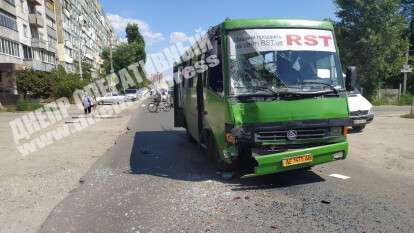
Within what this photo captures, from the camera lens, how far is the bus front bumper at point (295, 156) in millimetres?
6750

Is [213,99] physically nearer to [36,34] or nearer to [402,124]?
[402,124]

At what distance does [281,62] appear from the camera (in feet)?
23.7

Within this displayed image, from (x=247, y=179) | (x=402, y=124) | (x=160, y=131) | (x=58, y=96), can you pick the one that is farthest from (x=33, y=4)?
(x=247, y=179)

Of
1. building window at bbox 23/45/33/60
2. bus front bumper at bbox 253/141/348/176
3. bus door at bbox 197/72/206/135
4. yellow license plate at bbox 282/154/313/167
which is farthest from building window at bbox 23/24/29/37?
yellow license plate at bbox 282/154/313/167

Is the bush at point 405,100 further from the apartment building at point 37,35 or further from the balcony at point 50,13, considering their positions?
the balcony at point 50,13

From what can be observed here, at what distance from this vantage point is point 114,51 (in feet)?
229

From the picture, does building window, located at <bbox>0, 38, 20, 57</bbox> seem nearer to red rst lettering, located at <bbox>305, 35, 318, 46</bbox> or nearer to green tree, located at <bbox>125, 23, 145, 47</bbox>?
red rst lettering, located at <bbox>305, 35, 318, 46</bbox>

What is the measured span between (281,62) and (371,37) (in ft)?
93.7

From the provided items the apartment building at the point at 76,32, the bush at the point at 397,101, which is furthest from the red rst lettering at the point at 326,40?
the apartment building at the point at 76,32

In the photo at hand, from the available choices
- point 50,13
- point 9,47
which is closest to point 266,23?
point 9,47

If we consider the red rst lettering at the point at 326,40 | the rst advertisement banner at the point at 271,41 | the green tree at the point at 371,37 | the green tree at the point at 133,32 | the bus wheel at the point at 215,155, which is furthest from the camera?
the green tree at the point at 133,32

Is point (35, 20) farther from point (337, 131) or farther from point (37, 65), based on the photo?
point (337, 131)

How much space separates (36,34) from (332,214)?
51.4m

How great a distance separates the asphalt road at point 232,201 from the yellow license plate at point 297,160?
0.44 metres
